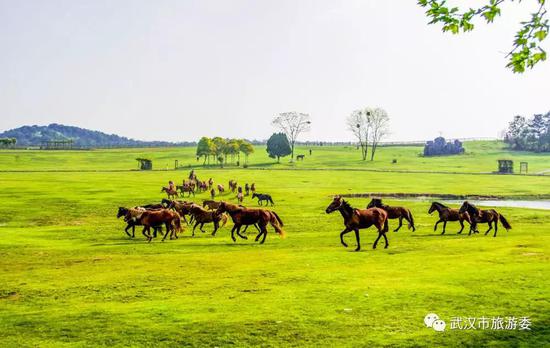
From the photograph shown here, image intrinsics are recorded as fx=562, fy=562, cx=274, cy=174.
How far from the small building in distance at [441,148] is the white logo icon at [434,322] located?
171114mm

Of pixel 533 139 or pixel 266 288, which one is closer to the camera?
pixel 266 288

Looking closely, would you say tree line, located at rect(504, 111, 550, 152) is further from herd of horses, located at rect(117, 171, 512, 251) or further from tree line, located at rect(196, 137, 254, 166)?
herd of horses, located at rect(117, 171, 512, 251)

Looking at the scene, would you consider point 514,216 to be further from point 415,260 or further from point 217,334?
point 217,334

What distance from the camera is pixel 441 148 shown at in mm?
181000

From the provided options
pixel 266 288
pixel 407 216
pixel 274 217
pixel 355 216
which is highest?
pixel 355 216

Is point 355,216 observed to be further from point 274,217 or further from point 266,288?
point 266,288

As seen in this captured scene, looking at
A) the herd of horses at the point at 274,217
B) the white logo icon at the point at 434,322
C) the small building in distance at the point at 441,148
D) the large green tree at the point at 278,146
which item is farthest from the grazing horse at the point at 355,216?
the small building in distance at the point at 441,148

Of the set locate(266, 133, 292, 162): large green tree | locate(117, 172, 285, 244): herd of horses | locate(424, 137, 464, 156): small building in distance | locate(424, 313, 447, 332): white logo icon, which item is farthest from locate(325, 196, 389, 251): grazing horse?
locate(424, 137, 464, 156): small building in distance

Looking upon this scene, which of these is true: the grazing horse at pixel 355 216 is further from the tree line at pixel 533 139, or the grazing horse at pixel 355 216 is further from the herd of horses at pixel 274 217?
the tree line at pixel 533 139

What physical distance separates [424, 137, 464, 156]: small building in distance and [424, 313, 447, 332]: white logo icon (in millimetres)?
171114

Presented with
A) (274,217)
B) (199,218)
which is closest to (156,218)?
(199,218)

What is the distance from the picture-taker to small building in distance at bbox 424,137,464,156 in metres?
179

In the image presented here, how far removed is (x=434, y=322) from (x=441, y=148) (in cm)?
17549

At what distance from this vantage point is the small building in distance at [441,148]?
179 m
